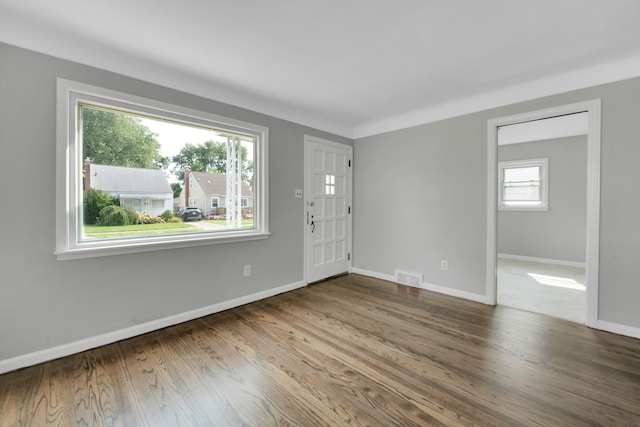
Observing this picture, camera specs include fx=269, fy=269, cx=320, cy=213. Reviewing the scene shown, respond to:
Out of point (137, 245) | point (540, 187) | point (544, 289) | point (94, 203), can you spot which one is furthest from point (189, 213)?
point (540, 187)

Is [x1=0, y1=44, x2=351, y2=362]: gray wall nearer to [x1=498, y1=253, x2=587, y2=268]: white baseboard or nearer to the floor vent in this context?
the floor vent

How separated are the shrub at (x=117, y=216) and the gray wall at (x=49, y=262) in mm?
337

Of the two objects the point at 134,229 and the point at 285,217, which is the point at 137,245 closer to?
the point at 134,229

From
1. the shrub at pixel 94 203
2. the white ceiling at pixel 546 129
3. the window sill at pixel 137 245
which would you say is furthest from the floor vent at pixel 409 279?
the shrub at pixel 94 203

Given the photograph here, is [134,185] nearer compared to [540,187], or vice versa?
[134,185]

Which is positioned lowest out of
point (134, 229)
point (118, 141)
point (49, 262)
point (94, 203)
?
point (49, 262)

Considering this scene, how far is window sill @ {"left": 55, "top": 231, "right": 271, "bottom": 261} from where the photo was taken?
84.5 inches

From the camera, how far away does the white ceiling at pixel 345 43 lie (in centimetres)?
177

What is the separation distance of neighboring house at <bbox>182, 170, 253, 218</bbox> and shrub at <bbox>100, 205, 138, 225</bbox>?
50cm

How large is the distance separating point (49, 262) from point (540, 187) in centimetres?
736

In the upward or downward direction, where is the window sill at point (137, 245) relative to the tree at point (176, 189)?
downward

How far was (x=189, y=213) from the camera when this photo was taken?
9.68 ft

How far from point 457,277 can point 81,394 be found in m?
3.74

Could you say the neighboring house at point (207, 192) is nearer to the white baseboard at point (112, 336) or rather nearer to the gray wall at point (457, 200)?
the white baseboard at point (112, 336)
